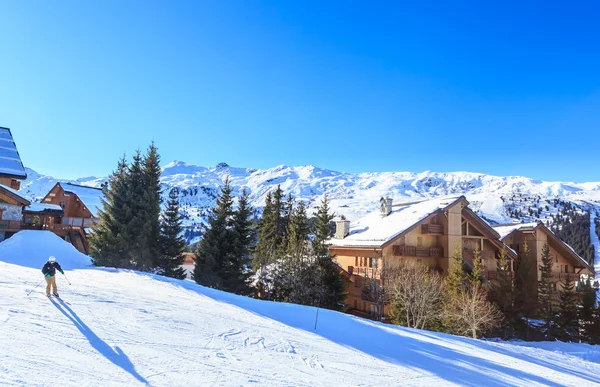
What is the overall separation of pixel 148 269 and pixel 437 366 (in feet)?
71.3

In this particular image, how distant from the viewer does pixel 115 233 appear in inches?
976

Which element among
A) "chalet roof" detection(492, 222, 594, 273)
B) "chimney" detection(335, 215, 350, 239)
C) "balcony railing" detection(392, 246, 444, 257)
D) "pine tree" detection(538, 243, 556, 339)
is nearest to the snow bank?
"chimney" detection(335, 215, 350, 239)

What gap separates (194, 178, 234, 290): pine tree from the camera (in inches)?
1022

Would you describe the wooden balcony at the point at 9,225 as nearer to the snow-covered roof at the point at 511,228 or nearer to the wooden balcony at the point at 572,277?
the snow-covered roof at the point at 511,228

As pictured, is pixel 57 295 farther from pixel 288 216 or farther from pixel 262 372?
pixel 288 216

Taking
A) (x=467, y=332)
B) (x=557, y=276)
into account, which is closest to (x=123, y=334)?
(x=467, y=332)

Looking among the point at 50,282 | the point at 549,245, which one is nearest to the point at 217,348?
the point at 50,282

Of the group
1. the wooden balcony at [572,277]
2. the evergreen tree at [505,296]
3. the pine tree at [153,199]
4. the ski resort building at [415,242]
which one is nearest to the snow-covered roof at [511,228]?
the ski resort building at [415,242]

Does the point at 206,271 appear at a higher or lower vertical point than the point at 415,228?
lower

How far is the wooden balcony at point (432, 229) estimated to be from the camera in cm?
3041

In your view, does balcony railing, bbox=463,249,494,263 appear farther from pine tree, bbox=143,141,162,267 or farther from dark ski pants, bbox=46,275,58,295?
dark ski pants, bbox=46,275,58,295

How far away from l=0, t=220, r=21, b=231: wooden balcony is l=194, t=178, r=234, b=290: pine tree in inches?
652

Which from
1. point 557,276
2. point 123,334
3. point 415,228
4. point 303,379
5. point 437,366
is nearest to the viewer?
point 303,379

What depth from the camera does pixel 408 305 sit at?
22.4m
